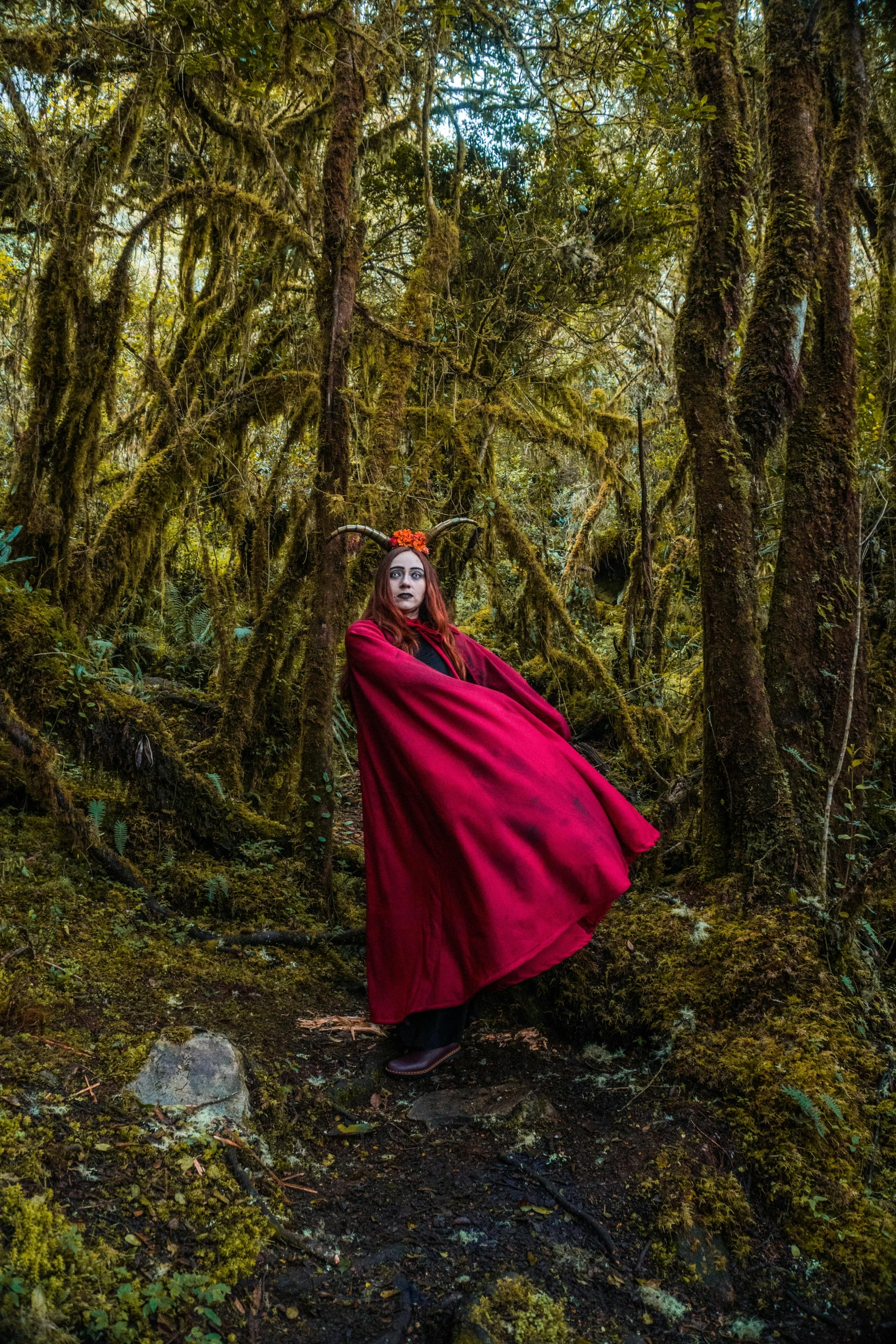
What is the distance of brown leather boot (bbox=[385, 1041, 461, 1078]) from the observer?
11.4ft

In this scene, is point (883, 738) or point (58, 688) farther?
point (883, 738)

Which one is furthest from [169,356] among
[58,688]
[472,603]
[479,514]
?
[472,603]

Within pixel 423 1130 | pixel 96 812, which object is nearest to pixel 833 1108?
pixel 423 1130

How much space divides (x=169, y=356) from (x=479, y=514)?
9.72ft

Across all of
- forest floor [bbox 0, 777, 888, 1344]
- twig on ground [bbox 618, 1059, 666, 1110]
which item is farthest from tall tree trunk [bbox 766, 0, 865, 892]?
forest floor [bbox 0, 777, 888, 1344]

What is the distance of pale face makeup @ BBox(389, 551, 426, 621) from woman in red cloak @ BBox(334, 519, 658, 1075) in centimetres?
18

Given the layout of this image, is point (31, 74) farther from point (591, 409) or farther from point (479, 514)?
point (591, 409)

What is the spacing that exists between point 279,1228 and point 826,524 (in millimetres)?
3767

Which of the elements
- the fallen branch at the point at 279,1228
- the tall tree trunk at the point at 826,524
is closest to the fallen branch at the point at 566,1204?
the fallen branch at the point at 279,1228

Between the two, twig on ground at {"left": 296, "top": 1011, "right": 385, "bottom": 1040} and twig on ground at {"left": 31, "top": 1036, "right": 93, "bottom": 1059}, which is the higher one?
twig on ground at {"left": 31, "top": 1036, "right": 93, "bottom": 1059}

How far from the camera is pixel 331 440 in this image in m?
4.72

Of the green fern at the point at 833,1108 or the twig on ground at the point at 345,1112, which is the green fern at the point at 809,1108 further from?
the twig on ground at the point at 345,1112

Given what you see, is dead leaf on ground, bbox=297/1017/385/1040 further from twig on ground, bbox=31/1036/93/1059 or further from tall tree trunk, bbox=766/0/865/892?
tall tree trunk, bbox=766/0/865/892

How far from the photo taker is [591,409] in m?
8.10
